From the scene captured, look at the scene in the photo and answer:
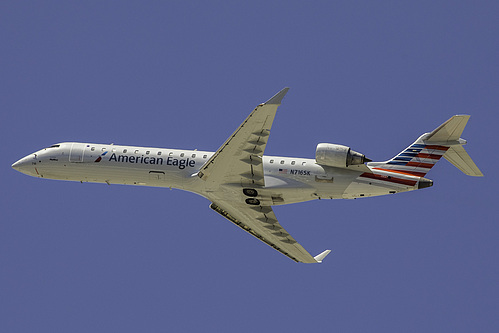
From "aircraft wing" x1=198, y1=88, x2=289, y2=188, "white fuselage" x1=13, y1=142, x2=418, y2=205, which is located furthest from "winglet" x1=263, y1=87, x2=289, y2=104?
"white fuselage" x1=13, y1=142, x2=418, y2=205

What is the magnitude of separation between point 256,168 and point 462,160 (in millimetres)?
11389

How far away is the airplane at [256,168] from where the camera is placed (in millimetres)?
44688

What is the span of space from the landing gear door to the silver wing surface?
8.24 metres

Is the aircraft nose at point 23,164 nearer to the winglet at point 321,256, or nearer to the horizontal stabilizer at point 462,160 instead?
the winglet at point 321,256

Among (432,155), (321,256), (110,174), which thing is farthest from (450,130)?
(110,174)

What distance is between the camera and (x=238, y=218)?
5138 cm

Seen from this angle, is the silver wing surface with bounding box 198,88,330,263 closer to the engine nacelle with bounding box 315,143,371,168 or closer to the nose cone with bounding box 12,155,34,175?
the engine nacelle with bounding box 315,143,371,168

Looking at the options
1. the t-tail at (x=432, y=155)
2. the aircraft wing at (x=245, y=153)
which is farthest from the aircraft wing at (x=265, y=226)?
the t-tail at (x=432, y=155)

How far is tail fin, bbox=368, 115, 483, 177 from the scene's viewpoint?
146 ft

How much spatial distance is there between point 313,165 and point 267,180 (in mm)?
2795

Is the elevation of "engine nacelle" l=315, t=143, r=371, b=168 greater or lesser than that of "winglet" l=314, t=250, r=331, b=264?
greater

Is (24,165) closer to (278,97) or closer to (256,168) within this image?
(256,168)

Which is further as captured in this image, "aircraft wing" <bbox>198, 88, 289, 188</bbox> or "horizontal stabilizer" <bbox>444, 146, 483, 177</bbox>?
"horizontal stabilizer" <bbox>444, 146, 483, 177</bbox>

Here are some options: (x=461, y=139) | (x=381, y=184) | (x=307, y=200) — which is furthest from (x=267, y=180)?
(x=461, y=139)
